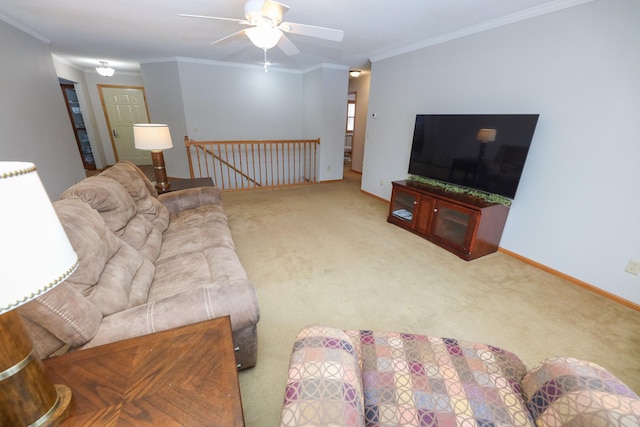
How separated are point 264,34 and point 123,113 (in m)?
6.28

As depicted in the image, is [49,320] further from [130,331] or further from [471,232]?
[471,232]

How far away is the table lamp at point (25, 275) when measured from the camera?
1.67ft

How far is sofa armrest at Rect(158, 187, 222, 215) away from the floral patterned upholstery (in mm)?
2207

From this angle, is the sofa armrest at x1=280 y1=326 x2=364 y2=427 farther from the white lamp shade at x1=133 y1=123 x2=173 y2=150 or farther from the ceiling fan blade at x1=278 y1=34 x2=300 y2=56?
the white lamp shade at x1=133 y1=123 x2=173 y2=150

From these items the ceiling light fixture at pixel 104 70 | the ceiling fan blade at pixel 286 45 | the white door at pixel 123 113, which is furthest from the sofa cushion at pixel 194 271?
the white door at pixel 123 113

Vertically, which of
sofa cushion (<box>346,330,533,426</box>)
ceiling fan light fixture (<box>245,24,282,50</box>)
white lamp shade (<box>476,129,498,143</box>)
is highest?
ceiling fan light fixture (<box>245,24,282,50</box>)

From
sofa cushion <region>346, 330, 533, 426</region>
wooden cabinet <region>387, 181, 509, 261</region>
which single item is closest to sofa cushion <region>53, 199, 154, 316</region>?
sofa cushion <region>346, 330, 533, 426</region>

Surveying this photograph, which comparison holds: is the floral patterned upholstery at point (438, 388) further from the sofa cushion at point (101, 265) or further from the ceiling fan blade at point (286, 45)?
the ceiling fan blade at point (286, 45)

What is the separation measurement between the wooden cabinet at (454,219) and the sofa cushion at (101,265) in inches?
107

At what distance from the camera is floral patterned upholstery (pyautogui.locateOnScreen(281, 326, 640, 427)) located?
0.75 meters

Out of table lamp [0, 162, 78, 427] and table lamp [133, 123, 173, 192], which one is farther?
table lamp [133, 123, 173, 192]

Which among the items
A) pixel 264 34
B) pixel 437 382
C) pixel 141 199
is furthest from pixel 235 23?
pixel 437 382

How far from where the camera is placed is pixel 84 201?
5.02 feet

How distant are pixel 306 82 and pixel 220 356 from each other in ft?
19.0
